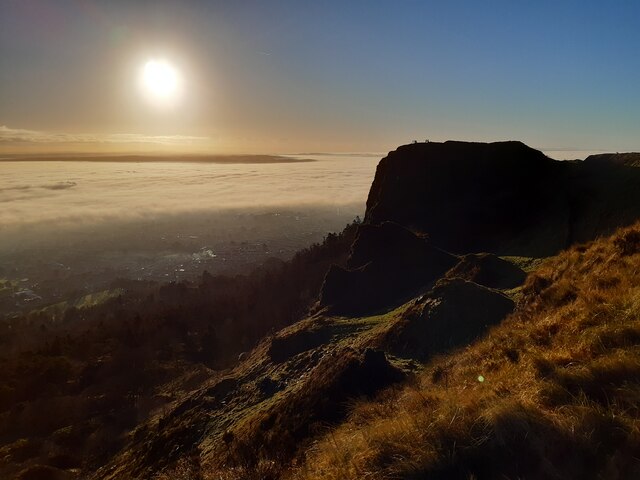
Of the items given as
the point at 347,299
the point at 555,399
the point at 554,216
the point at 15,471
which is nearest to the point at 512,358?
the point at 555,399

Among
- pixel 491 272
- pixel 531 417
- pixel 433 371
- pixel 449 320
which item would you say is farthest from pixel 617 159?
pixel 531 417

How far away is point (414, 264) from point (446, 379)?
25.7 meters

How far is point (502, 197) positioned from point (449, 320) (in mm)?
28395

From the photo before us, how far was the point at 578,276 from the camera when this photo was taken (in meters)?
13.6

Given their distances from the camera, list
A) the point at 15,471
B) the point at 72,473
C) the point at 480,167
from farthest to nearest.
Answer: the point at 480,167 < the point at 15,471 < the point at 72,473

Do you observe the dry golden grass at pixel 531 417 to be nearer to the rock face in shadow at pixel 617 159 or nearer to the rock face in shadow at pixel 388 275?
the rock face in shadow at pixel 388 275

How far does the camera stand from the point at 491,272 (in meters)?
25.7

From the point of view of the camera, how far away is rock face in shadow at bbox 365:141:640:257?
105 ft

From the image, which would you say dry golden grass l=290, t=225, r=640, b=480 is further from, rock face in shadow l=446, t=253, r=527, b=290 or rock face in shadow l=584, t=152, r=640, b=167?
rock face in shadow l=584, t=152, r=640, b=167

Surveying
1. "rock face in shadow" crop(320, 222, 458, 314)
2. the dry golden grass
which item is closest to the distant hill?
the dry golden grass

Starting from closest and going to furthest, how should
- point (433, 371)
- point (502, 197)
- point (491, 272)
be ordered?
point (433, 371)
point (491, 272)
point (502, 197)

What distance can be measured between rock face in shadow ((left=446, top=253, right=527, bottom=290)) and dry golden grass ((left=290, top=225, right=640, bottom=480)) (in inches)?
582

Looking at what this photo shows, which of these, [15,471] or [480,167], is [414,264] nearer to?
[480,167]

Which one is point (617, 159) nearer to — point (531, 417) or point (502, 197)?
point (502, 197)
